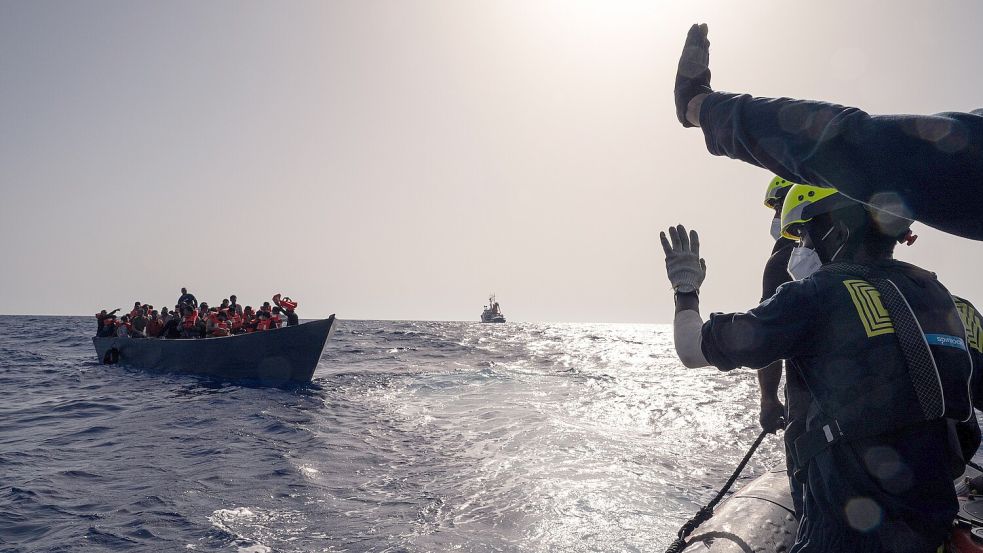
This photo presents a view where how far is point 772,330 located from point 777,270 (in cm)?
221

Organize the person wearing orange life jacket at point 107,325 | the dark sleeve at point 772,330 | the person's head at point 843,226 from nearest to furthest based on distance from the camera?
the dark sleeve at point 772,330 → the person's head at point 843,226 → the person wearing orange life jacket at point 107,325

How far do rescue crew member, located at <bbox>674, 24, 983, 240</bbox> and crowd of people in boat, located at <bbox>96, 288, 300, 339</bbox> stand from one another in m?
17.1

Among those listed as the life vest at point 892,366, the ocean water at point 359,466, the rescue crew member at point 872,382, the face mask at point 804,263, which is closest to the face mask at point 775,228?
the face mask at point 804,263

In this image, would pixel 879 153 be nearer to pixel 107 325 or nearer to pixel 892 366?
pixel 892 366

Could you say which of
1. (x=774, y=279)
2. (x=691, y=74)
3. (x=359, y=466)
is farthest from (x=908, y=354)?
(x=359, y=466)

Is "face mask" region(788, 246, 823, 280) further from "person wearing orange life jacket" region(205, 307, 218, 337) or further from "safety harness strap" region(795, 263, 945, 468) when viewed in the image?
"person wearing orange life jacket" region(205, 307, 218, 337)

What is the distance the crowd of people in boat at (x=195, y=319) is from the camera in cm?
1773

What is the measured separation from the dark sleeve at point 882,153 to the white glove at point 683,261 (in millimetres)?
1233

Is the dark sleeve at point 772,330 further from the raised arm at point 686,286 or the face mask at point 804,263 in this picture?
the face mask at point 804,263

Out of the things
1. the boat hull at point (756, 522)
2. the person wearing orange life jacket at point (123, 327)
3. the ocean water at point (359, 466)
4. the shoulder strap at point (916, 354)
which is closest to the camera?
the shoulder strap at point (916, 354)

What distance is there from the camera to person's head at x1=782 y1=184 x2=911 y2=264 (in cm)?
184

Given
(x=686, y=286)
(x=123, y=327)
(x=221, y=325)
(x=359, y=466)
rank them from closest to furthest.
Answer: (x=686, y=286)
(x=359, y=466)
(x=221, y=325)
(x=123, y=327)

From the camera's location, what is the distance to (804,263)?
253 centimetres

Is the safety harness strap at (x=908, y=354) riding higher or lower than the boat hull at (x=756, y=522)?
higher
